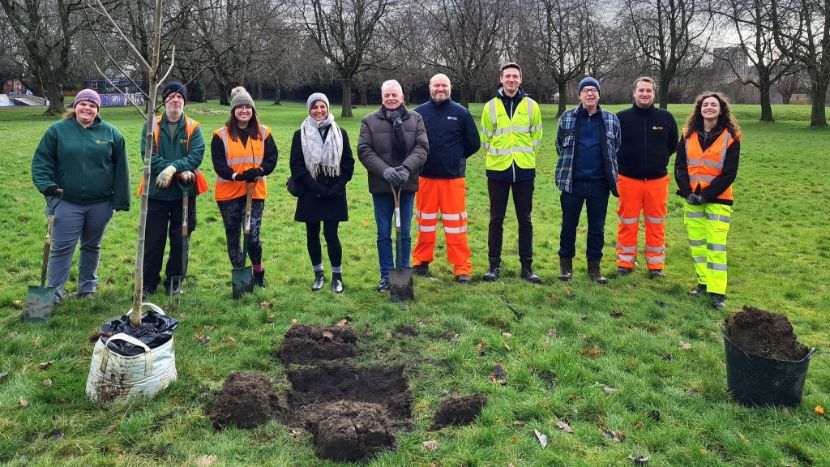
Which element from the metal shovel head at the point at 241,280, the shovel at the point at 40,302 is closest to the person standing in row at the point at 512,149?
the metal shovel head at the point at 241,280

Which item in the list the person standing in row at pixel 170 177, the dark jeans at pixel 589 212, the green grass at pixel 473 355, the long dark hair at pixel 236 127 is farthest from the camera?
the dark jeans at pixel 589 212

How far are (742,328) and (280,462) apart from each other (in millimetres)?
3219

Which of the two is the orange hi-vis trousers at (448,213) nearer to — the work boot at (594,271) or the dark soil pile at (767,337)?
the work boot at (594,271)

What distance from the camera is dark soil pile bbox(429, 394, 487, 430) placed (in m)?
3.82

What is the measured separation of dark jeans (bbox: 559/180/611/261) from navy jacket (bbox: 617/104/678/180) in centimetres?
52

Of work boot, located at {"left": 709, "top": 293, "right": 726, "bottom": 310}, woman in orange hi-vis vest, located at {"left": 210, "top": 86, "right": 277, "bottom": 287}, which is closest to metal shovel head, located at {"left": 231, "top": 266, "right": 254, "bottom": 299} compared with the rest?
woman in orange hi-vis vest, located at {"left": 210, "top": 86, "right": 277, "bottom": 287}

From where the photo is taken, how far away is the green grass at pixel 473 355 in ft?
11.5

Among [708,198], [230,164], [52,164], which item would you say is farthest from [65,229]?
[708,198]

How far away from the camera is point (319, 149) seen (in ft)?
19.9

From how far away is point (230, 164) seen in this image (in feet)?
19.7

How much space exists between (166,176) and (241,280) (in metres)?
1.29

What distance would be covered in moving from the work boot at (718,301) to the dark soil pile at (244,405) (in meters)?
4.66

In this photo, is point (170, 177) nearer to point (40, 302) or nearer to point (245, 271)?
point (245, 271)

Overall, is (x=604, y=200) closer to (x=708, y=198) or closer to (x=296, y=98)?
(x=708, y=198)
